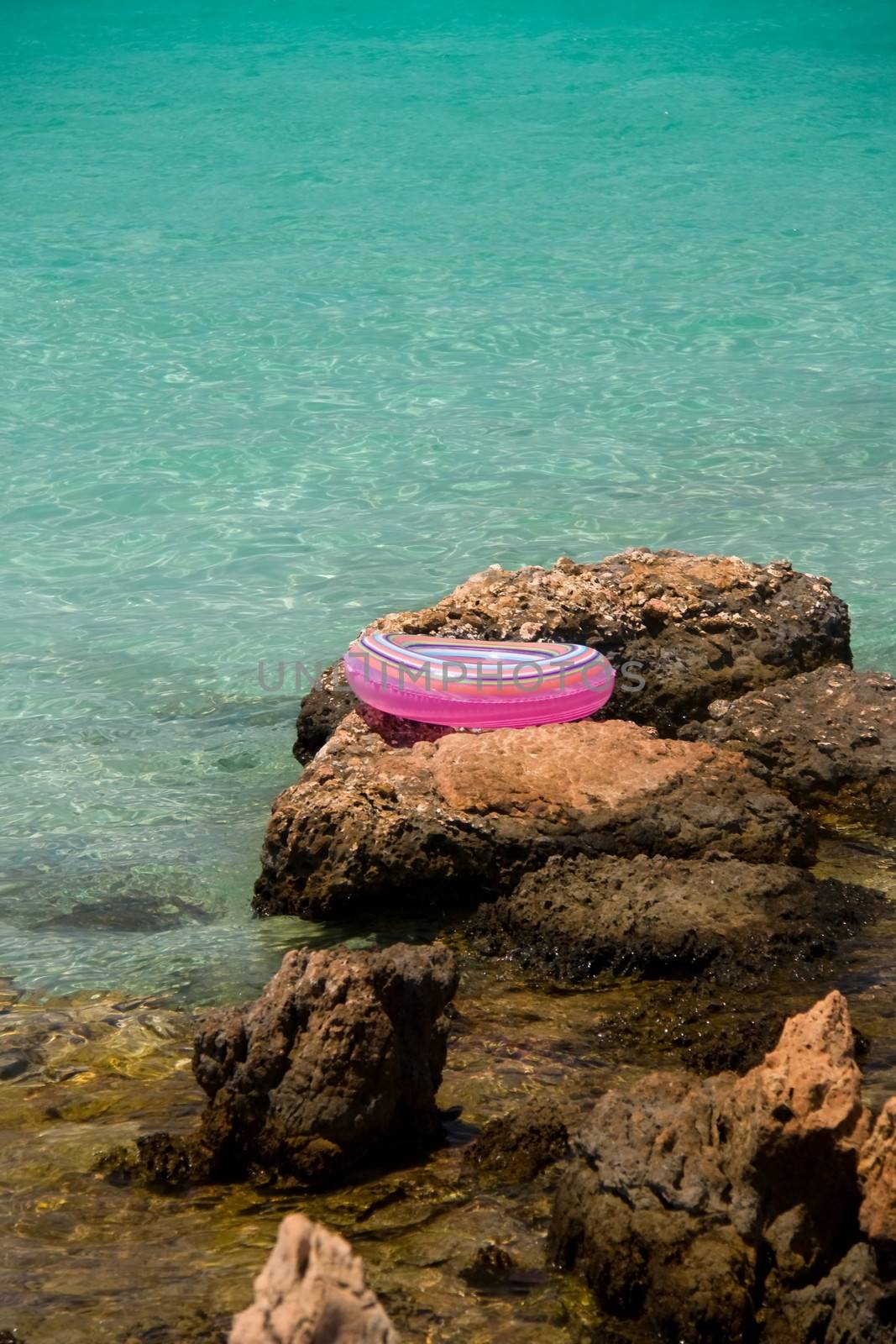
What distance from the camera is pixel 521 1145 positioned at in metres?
3.57

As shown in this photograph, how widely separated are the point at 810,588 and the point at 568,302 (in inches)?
325

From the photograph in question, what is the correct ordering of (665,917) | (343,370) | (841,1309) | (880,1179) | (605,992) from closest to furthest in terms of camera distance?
(841,1309) → (880,1179) → (605,992) → (665,917) → (343,370)

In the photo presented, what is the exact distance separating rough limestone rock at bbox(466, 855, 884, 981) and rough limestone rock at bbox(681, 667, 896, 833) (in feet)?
2.72

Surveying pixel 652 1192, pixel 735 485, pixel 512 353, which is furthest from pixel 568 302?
pixel 652 1192

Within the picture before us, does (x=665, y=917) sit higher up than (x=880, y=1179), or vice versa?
(x=880, y=1179)

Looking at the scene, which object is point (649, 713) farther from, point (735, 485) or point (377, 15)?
point (377, 15)

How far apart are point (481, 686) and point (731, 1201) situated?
10.8ft

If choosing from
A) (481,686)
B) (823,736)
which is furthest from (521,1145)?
(823,736)

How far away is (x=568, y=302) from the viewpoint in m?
14.7

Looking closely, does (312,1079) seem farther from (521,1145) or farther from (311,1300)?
(311,1300)

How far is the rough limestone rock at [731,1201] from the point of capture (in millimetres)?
2982

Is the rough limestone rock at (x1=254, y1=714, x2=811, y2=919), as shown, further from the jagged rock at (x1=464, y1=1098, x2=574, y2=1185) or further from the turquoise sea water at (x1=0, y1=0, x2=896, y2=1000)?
the jagged rock at (x1=464, y1=1098, x2=574, y2=1185)

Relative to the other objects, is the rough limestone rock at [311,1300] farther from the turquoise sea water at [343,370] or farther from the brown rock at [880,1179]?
the turquoise sea water at [343,370]

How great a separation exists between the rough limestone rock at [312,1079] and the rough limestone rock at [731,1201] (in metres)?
0.58
